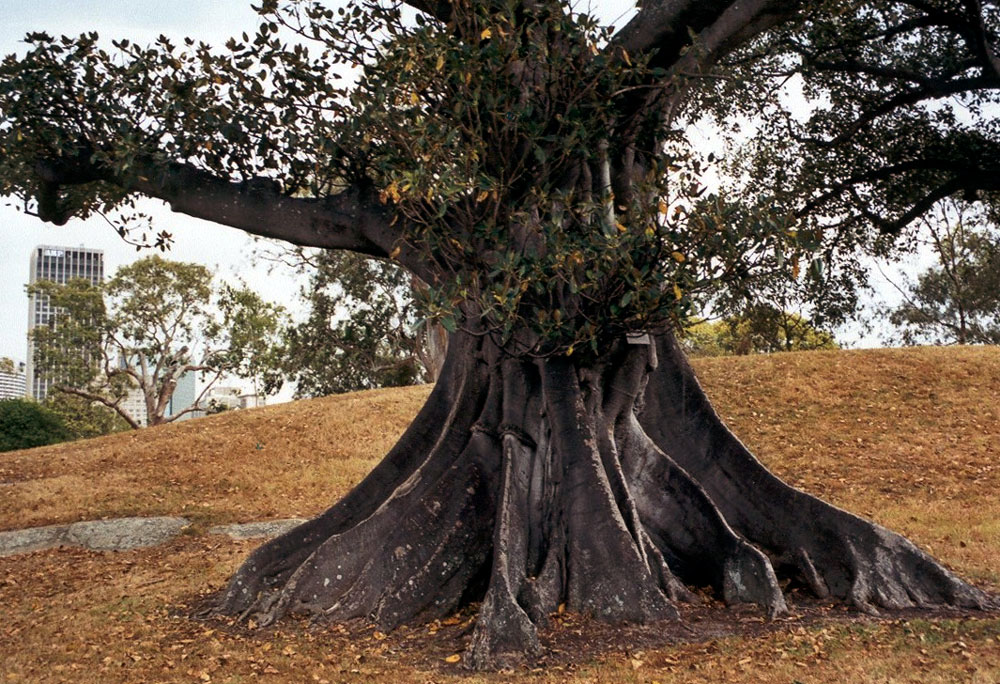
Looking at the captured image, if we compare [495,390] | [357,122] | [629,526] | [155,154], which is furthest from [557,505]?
[155,154]

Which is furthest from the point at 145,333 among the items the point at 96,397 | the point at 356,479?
the point at 356,479

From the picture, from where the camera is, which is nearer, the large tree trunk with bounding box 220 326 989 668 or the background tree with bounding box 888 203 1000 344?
the large tree trunk with bounding box 220 326 989 668

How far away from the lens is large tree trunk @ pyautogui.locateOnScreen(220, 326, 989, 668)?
9.09 m

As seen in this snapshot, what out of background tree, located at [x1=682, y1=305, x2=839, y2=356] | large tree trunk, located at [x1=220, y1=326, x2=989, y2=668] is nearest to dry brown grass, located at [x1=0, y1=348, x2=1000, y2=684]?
large tree trunk, located at [x1=220, y1=326, x2=989, y2=668]

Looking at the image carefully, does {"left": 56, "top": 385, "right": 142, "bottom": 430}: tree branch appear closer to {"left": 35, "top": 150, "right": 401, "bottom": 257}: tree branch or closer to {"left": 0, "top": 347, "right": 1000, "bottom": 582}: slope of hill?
{"left": 0, "top": 347, "right": 1000, "bottom": 582}: slope of hill

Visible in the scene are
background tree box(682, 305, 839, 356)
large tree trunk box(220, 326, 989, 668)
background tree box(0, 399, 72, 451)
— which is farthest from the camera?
background tree box(0, 399, 72, 451)

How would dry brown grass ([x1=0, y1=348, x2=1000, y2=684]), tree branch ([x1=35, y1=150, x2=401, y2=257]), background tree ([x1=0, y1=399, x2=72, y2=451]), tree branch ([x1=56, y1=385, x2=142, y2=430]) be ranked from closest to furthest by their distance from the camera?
dry brown grass ([x1=0, y1=348, x2=1000, y2=684])
tree branch ([x1=35, y1=150, x2=401, y2=257])
background tree ([x1=0, y1=399, x2=72, y2=451])
tree branch ([x1=56, y1=385, x2=142, y2=430])

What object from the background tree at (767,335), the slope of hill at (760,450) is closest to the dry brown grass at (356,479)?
the slope of hill at (760,450)

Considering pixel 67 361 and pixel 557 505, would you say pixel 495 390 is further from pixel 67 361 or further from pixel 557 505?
pixel 67 361

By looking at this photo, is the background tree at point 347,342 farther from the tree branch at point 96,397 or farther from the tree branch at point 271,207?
the tree branch at point 271,207

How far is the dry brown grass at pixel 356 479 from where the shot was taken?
7.82 meters

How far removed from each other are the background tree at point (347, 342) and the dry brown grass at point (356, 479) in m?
8.57

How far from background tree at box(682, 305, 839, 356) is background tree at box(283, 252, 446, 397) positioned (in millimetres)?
10559

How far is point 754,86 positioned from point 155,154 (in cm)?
915
